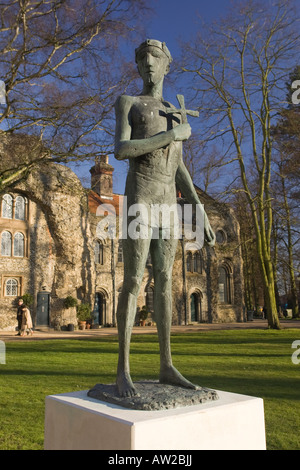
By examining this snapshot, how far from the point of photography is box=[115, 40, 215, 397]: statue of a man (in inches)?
131

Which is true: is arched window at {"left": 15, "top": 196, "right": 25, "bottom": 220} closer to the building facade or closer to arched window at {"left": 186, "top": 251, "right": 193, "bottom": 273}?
the building facade

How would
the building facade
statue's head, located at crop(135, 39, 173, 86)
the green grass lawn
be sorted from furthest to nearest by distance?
the building facade, the green grass lawn, statue's head, located at crop(135, 39, 173, 86)

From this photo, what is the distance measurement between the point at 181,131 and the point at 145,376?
493cm

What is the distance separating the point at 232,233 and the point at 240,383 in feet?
94.0

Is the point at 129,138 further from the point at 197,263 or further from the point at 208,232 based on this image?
the point at 197,263

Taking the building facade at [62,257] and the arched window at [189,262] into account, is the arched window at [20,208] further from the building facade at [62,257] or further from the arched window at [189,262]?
the arched window at [189,262]

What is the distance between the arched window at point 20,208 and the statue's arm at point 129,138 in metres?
21.7

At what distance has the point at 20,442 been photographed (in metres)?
4.07

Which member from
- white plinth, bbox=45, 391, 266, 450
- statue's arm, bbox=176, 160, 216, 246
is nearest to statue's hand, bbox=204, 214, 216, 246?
statue's arm, bbox=176, 160, 216, 246

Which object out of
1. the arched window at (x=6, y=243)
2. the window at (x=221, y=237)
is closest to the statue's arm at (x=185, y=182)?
the arched window at (x=6, y=243)

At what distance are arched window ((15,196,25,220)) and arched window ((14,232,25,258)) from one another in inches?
38.6

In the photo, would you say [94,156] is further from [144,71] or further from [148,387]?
[148,387]

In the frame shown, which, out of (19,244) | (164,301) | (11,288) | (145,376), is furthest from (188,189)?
(19,244)

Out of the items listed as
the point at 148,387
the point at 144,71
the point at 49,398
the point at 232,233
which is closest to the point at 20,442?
the point at 49,398
